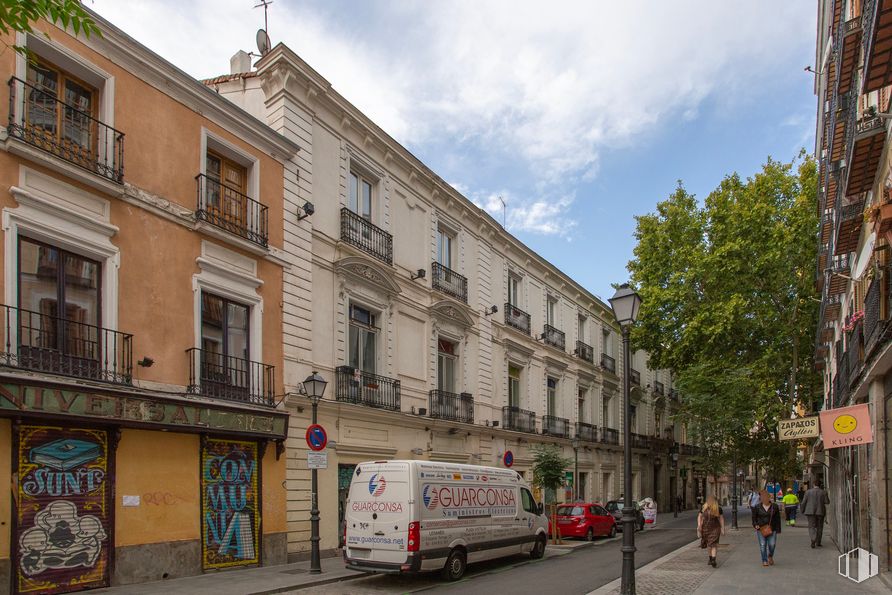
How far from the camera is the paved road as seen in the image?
1296cm

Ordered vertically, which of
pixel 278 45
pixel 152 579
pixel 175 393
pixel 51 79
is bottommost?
pixel 152 579

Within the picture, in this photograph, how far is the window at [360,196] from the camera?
67.1 ft

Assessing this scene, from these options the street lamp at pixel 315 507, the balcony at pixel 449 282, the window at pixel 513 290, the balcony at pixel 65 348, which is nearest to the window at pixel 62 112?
the balcony at pixel 65 348

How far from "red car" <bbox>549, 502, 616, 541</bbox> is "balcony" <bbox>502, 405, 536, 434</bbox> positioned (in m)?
4.22

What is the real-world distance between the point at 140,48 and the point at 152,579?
31.9 feet

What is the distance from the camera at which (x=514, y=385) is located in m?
29.9

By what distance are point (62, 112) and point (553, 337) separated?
24158 mm

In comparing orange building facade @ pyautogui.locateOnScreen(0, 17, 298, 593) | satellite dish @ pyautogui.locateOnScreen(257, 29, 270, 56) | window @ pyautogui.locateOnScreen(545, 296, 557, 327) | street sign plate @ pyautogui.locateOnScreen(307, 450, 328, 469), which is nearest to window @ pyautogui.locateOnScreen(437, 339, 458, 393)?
orange building facade @ pyautogui.locateOnScreen(0, 17, 298, 593)

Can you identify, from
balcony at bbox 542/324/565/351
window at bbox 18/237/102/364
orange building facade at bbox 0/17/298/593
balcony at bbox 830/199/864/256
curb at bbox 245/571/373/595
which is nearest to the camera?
orange building facade at bbox 0/17/298/593

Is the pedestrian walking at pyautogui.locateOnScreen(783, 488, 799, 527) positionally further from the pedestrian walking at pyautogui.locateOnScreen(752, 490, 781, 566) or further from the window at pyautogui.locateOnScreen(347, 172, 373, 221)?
the window at pyautogui.locateOnScreen(347, 172, 373, 221)

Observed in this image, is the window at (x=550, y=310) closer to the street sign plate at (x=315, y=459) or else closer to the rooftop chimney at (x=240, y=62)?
the rooftop chimney at (x=240, y=62)

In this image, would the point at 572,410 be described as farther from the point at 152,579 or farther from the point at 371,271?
the point at 152,579

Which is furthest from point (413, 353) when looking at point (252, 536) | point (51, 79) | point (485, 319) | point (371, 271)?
point (51, 79)

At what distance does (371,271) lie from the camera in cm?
2022
